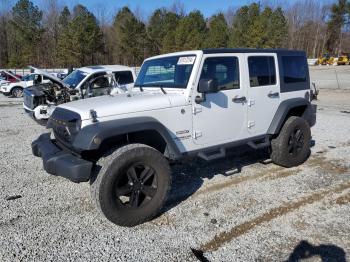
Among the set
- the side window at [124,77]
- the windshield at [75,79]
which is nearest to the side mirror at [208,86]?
the side window at [124,77]

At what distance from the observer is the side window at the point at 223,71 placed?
4.52m

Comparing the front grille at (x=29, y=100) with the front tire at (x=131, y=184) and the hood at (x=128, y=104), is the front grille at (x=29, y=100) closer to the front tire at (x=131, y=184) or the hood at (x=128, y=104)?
the hood at (x=128, y=104)

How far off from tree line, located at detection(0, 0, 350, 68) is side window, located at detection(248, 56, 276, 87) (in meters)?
43.8

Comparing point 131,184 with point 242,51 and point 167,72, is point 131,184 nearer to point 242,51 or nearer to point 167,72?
point 167,72

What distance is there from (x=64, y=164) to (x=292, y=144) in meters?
3.88

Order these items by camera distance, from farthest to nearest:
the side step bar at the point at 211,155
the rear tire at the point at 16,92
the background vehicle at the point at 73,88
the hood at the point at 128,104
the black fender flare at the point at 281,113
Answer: the rear tire at the point at 16,92
the background vehicle at the point at 73,88
the black fender flare at the point at 281,113
the side step bar at the point at 211,155
the hood at the point at 128,104

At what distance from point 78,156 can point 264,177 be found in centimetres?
300

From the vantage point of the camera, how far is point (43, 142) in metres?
4.53

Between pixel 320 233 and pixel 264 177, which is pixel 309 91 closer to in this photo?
pixel 264 177

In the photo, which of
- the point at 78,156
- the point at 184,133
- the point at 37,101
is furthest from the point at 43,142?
the point at 37,101

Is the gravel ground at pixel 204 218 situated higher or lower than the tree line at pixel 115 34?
lower

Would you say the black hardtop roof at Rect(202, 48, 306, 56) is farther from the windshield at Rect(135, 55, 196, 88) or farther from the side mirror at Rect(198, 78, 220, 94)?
the side mirror at Rect(198, 78, 220, 94)

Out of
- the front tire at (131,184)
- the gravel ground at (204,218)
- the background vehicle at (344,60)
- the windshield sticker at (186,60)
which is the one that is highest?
the background vehicle at (344,60)

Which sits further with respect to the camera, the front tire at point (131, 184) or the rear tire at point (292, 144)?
the rear tire at point (292, 144)
